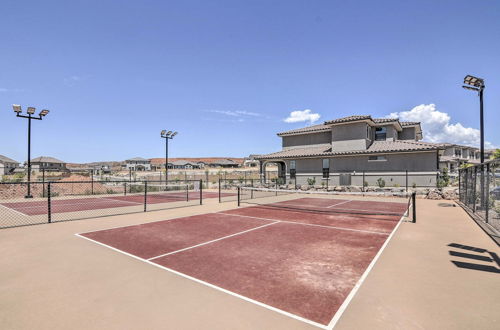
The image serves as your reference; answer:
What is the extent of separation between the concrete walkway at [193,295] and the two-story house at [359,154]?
20.7 meters

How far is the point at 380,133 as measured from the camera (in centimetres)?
3167

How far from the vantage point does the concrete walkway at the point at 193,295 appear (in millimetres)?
3613

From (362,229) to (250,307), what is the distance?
22.5 ft

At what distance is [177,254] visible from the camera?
261 inches

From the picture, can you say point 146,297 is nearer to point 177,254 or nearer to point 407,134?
point 177,254

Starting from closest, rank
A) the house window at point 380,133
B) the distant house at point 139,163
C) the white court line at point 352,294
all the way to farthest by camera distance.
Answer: the white court line at point 352,294 < the house window at point 380,133 < the distant house at point 139,163

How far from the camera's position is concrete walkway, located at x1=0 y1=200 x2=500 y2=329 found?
11.9 feet

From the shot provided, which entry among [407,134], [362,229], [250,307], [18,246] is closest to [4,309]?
[250,307]

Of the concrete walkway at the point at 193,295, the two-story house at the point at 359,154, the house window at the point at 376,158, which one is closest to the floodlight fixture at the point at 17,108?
the concrete walkway at the point at 193,295

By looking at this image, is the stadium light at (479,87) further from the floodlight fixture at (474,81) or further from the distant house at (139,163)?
the distant house at (139,163)

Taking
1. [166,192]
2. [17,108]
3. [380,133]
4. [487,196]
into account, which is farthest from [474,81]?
[17,108]

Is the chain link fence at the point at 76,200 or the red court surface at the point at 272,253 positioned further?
the chain link fence at the point at 76,200

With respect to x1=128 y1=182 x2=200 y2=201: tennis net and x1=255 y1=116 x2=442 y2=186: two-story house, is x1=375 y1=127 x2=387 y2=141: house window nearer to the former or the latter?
x1=255 y1=116 x2=442 y2=186: two-story house

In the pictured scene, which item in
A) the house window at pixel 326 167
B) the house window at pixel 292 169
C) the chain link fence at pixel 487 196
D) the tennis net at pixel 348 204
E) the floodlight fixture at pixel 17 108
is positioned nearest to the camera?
the chain link fence at pixel 487 196
